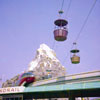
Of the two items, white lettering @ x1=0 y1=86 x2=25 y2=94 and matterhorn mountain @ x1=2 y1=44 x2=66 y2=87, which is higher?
matterhorn mountain @ x1=2 y1=44 x2=66 y2=87

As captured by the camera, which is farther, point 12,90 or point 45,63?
point 45,63

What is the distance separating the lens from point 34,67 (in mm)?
178125

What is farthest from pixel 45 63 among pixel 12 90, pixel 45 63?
pixel 12 90

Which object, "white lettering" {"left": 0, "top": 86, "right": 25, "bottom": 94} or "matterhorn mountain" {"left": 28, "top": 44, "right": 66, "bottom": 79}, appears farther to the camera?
"matterhorn mountain" {"left": 28, "top": 44, "right": 66, "bottom": 79}

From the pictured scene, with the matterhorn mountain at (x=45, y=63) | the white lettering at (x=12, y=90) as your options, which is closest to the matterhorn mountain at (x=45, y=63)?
the matterhorn mountain at (x=45, y=63)

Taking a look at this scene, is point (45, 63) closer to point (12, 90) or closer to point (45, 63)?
point (45, 63)

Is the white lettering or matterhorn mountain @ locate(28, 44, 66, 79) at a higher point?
matterhorn mountain @ locate(28, 44, 66, 79)

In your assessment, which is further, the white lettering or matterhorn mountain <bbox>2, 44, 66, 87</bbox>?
matterhorn mountain <bbox>2, 44, 66, 87</bbox>

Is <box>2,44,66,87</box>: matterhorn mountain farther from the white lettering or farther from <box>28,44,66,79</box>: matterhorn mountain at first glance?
the white lettering

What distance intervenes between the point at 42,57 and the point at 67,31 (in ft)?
559

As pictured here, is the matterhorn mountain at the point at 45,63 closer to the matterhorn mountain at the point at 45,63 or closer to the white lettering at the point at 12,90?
the matterhorn mountain at the point at 45,63

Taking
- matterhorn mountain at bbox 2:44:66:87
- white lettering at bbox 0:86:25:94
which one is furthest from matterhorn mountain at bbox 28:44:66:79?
white lettering at bbox 0:86:25:94

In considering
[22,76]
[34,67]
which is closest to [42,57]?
[34,67]

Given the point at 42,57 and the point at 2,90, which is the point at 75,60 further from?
the point at 42,57
